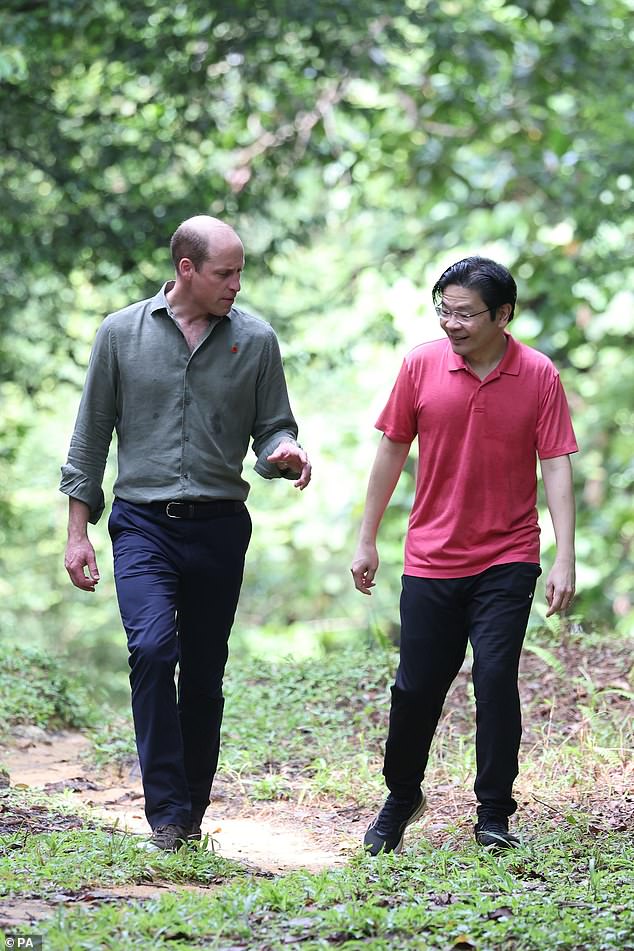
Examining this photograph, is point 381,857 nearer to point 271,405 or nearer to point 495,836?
point 495,836

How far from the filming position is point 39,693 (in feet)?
25.6

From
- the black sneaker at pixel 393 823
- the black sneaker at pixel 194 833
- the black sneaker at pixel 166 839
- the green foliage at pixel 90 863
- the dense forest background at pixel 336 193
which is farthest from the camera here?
the dense forest background at pixel 336 193

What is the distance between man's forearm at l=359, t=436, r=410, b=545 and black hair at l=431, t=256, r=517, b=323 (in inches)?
25.0

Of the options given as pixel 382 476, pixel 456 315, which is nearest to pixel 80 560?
pixel 382 476

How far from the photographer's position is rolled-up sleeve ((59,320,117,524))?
4.80m

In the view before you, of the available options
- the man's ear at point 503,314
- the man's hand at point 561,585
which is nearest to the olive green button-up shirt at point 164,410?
the man's ear at point 503,314

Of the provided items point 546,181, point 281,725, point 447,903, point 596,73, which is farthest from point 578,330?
point 447,903

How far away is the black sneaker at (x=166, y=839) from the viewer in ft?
14.5

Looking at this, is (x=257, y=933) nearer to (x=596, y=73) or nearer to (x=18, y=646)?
(x=18, y=646)

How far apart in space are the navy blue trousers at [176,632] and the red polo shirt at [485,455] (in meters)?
0.76

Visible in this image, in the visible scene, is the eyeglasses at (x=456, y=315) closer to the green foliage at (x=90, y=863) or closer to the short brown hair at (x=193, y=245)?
the short brown hair at (x=193, y=245)

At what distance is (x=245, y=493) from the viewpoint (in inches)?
194

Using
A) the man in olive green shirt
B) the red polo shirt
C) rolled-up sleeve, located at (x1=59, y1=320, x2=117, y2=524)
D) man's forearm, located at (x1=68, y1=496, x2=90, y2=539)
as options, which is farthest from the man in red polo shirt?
man's forearm, located at (x1=68, y1=496, x2=90, y2=539)

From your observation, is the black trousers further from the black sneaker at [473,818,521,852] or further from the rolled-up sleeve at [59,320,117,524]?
the rolled-up sleeve at [59,320,117,524]
